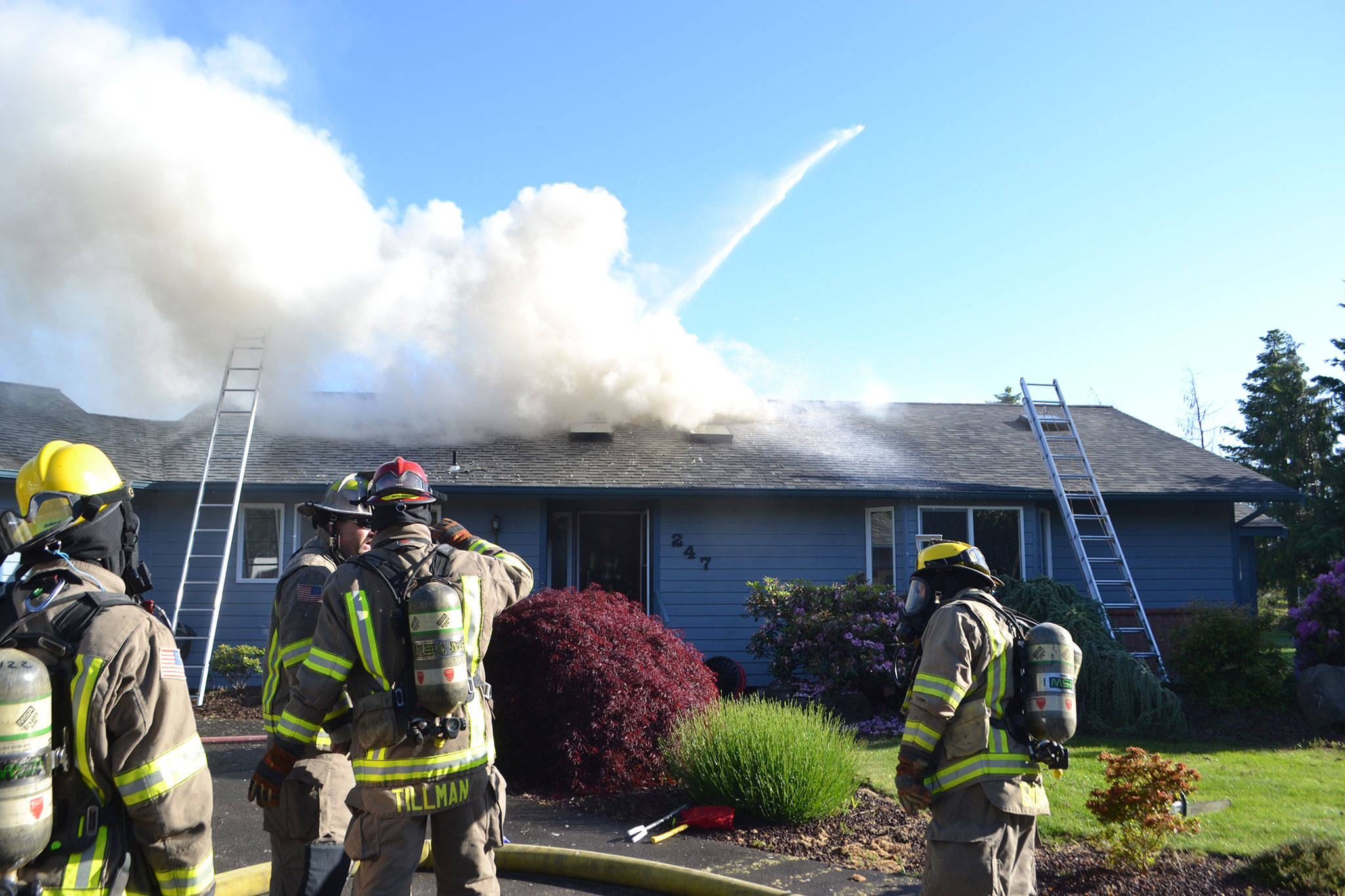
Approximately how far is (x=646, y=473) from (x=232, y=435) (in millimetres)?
6096

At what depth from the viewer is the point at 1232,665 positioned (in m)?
9.78

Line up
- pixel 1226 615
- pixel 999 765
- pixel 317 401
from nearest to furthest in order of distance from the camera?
1. pixel 999 765
2. pixel 1226 615
3. pixel 317 401

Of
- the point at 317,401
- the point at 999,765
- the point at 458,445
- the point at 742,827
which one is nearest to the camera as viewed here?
the point at 999,765

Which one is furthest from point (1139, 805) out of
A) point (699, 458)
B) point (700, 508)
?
point (699, 458)

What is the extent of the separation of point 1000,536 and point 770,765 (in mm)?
7624

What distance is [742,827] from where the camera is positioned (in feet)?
18.3

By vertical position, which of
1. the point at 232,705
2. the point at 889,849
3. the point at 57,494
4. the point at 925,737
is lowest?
the point at 232,705

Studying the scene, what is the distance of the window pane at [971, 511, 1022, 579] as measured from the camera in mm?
11977

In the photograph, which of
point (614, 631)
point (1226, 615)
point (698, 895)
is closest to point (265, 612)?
point (614, 631)

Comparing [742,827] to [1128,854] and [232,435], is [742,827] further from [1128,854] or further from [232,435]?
[232,435]

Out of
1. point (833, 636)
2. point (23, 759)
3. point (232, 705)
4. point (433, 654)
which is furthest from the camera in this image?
point (232, 705)

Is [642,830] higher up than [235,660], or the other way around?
[235,660]

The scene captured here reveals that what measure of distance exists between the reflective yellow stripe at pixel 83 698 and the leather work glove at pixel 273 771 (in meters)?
1.07

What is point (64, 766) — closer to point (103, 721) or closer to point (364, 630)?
point (103, 721)
